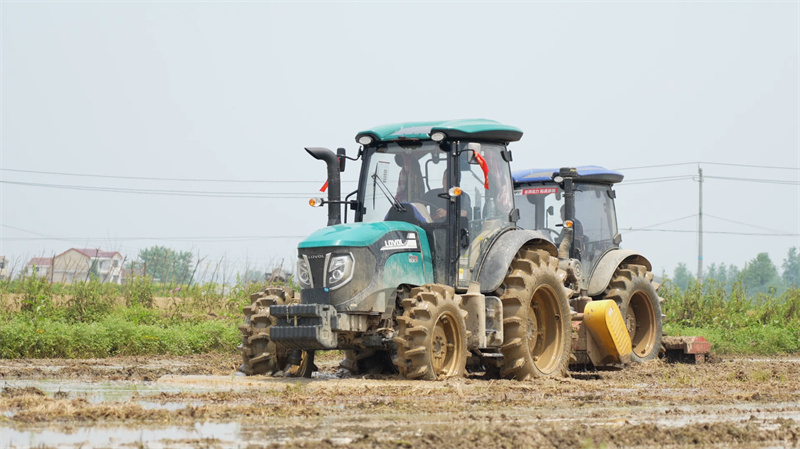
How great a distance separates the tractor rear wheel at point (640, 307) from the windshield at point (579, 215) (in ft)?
→ 1.77

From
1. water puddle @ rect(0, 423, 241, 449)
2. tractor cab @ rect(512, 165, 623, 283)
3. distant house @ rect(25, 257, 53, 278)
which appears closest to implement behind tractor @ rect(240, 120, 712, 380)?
tractor cab @ rect(512, 165, 623, 283)

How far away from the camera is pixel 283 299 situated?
12.0 metres

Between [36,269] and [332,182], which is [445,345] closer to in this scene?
[332,182]

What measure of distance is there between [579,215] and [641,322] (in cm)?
206

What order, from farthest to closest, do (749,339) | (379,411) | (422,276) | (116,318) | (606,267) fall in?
(749,339) < (116,318) < (606,267) < (422,276) < (379,411)

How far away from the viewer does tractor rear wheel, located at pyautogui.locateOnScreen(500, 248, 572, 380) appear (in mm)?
12234

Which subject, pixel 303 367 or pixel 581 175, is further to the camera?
pixel 581 175

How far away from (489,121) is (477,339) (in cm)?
273

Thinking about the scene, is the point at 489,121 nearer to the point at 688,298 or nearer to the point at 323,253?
the point at 323,253

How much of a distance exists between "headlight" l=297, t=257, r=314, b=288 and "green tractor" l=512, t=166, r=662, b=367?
17.1 ft

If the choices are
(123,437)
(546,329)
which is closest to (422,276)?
(546,329)

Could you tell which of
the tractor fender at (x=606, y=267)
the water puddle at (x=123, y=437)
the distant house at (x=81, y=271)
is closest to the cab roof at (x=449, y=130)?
the tractor fender at (x=606, y=267)

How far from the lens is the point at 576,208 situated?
53.9ft

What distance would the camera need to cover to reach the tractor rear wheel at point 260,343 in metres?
11.6
